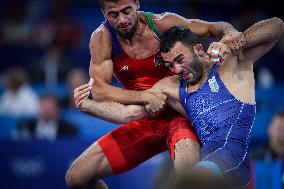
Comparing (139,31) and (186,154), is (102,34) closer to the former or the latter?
(139,31)

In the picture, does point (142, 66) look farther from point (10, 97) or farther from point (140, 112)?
point (10, 97)

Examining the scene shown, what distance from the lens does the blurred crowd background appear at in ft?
27.8

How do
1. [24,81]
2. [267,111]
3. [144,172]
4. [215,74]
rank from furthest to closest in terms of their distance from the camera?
[24,81] < [267,111] < [144,172] < [215,74]

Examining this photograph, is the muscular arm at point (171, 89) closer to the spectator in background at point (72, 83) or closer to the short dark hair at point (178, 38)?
the short dark hair at point (178, 38)

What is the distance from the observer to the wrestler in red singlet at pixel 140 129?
611 cm

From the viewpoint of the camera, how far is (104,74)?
614cm

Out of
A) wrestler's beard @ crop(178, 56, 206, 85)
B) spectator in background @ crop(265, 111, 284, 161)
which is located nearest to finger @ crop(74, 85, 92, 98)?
wrestler's beard @ crop(178, 56, 206, 85)

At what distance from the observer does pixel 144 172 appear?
835 cm

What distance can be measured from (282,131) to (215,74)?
2.18m

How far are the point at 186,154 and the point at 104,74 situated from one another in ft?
3.28

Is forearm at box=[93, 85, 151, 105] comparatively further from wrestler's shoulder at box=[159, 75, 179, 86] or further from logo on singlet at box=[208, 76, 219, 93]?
logo on singlet at box=[208, 76, 219, 93]

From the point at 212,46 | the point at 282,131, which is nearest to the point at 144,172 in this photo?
the point at 282,131

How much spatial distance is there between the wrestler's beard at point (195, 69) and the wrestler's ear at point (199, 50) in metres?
0.05

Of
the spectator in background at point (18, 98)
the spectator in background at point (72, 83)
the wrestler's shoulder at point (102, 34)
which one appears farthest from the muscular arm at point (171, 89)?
the spectator in background at point (18, 98)
